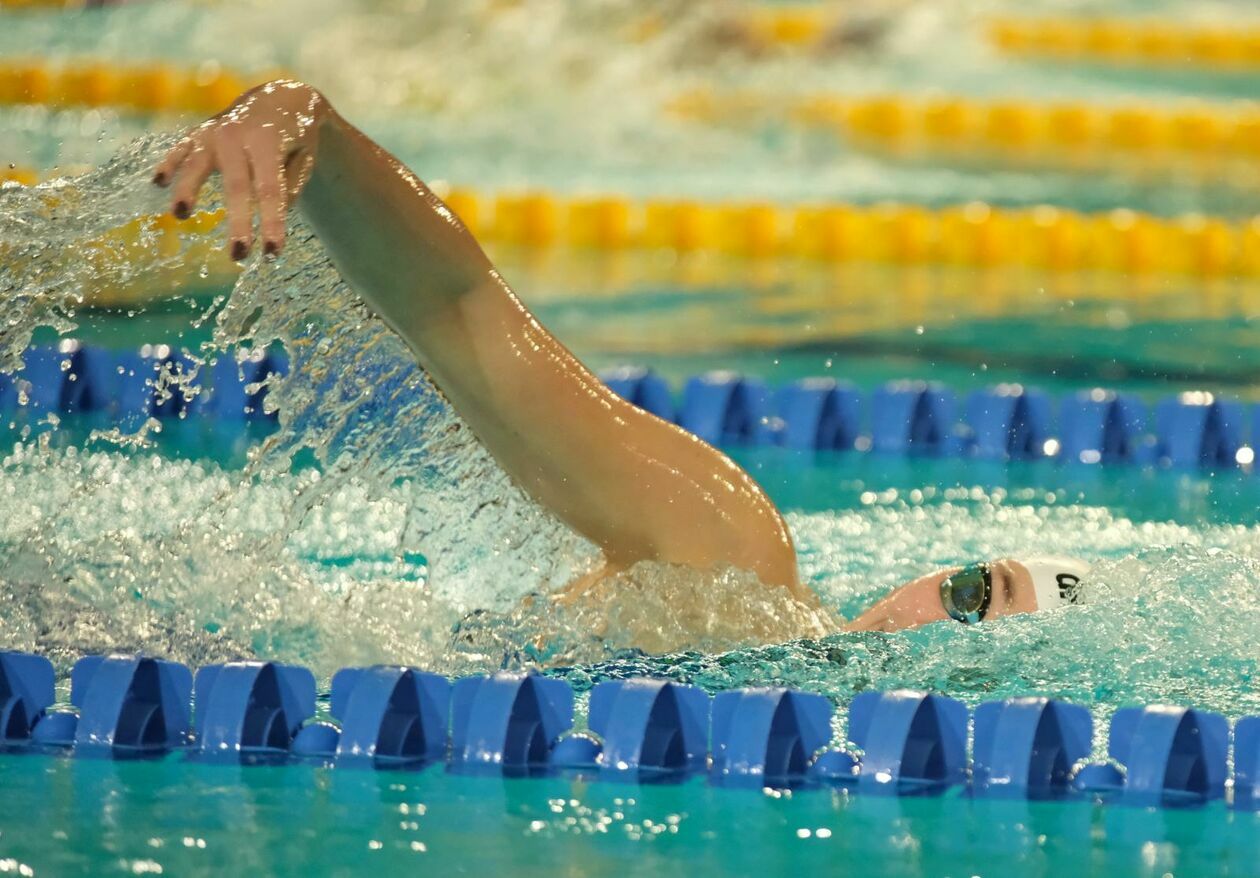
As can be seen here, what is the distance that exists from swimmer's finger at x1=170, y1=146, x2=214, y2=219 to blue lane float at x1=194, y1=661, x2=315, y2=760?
0.75m

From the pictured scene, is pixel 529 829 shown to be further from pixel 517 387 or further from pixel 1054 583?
pixel 1054 583

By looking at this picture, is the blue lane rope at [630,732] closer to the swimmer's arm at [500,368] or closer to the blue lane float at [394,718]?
the blue lane float at [394,718]

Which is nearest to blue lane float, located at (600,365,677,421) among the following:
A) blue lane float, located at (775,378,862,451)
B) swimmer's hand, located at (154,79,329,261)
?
blue lane float, located at (775,378,862,451)

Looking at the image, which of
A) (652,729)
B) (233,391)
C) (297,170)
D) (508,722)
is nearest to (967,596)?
(652,729)

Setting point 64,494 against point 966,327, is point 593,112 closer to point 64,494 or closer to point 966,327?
point 966,327

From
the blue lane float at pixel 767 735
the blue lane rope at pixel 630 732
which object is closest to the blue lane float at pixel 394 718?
the blue lane rope at pixel 630 732

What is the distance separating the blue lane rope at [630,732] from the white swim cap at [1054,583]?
0.30m

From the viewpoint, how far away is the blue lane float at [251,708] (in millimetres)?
2477

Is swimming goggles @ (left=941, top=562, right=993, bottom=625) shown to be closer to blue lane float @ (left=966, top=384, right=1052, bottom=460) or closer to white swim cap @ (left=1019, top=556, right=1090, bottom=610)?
white swim cap @ (left=1019, top=556, right=1090, bottom=610)

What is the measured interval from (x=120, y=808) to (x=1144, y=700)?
4.86ft

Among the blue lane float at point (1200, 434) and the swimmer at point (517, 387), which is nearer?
the swimmer at point (517, 387)

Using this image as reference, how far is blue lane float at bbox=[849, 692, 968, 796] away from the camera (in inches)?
95.0

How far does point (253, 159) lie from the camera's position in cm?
204

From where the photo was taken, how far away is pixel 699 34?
465 inches
